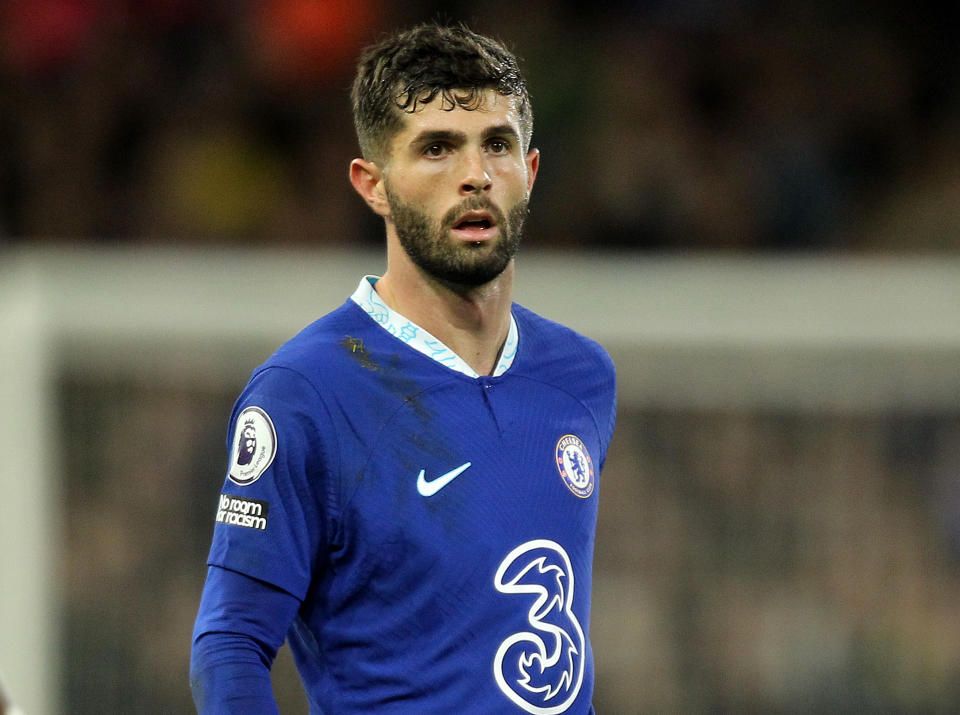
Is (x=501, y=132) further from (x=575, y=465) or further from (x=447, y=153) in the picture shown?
(x=575, y=465)

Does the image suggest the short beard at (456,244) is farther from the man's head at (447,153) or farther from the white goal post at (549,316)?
the white goal post at (549,316)

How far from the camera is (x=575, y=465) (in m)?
2.53

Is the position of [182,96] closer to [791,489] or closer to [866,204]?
[866,204]

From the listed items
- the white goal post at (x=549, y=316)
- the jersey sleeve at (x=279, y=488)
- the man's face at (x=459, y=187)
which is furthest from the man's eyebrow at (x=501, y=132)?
the white goal post at (x=549, y=316)

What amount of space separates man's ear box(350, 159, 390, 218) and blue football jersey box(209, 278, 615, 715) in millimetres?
204

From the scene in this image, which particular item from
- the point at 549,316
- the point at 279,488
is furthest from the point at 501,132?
the point at 549,316

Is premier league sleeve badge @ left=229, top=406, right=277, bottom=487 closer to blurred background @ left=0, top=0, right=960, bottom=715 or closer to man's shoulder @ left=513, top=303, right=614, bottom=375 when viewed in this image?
man's shoulder @ left=513, top=303, right=614, bottom=375

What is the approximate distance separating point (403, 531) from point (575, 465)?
1.22 feet

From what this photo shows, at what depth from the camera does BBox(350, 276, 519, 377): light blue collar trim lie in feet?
8.12

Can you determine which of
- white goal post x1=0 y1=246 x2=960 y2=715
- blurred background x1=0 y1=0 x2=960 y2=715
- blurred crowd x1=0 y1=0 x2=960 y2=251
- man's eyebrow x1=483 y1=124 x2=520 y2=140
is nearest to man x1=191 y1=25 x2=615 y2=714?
man's eyebrow x1=483 y1=124 x2=520 y2=140

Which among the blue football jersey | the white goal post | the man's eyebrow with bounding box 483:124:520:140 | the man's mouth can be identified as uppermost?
the white goal post

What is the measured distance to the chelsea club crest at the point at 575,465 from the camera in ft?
8.19

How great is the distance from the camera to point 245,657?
2.19 meters

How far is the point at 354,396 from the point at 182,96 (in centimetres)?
647
